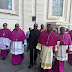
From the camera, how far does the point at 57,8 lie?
13.1 m

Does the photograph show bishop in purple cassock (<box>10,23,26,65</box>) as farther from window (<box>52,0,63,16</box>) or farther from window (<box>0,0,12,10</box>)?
window (<box>52,0,63,16</box>)

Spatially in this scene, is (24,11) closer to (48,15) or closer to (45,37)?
(48,15)

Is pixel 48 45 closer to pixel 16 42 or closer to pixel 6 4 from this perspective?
pixel 16 42

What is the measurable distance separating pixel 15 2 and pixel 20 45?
287 inches

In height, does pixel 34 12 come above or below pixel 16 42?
above

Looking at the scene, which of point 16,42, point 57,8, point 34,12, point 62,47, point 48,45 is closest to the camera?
point 48,45

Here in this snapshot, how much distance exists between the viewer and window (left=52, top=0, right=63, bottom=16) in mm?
12813

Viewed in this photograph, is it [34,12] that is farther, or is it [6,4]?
[34,12]

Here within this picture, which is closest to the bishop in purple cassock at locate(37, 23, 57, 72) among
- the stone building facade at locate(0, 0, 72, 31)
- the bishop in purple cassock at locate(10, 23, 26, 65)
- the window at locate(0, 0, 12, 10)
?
the bishop in purple cassock at locate(10, 23, 26, 65)

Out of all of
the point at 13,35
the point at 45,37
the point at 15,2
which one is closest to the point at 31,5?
the point at 15,2

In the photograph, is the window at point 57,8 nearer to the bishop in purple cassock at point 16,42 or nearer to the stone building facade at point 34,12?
the stone building facade at point 34,12

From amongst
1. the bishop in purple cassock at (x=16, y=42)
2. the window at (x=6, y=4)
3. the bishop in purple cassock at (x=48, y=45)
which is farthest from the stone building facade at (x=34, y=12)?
the bishop in purple cassock at (x=48, y=45)

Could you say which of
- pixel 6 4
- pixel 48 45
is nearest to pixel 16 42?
pixel 48 45

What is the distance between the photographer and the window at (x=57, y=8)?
12813mm
